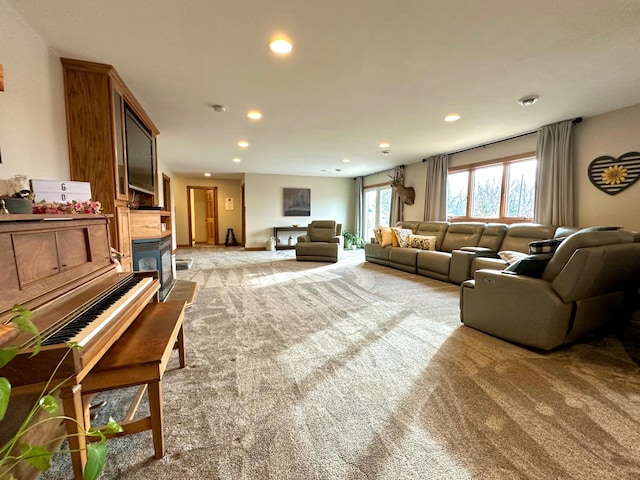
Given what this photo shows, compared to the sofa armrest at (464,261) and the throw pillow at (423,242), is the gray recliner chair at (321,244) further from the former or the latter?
the sofa armrest at (464,261)

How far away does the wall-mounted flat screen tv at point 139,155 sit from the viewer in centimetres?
282

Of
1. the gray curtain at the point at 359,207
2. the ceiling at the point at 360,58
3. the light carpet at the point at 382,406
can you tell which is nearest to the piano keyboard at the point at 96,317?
the light carpet at the point at 382,406

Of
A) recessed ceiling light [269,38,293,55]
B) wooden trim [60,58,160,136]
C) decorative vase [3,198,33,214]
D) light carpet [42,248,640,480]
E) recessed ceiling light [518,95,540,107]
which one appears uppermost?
recessed ceiling light [518,95,540,107]

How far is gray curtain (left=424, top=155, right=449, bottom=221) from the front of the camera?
18.6 feet

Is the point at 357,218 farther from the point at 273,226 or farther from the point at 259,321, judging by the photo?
the point at 259,321

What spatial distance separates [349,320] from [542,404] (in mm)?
1526

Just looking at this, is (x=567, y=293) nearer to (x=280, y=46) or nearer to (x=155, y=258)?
(x=280, y=46)

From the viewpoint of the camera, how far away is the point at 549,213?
3.89m

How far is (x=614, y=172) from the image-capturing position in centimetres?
333

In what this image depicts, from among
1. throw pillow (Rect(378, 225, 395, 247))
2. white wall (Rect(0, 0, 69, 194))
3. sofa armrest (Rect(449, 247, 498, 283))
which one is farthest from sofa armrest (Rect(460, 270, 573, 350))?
white wall (Rect(0, 0, 69, 194))

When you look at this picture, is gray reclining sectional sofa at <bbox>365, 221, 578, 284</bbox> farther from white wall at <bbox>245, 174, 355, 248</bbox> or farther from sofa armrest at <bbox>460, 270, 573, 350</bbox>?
white wall at <bbox>245, 174, 355, 248</bbox>

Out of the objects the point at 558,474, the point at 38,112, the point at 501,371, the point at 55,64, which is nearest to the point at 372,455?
the point at 558,474

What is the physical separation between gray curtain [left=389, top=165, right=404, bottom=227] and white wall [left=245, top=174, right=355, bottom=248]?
2120 mm

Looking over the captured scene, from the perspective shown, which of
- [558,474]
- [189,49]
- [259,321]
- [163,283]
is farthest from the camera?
[163,283]
